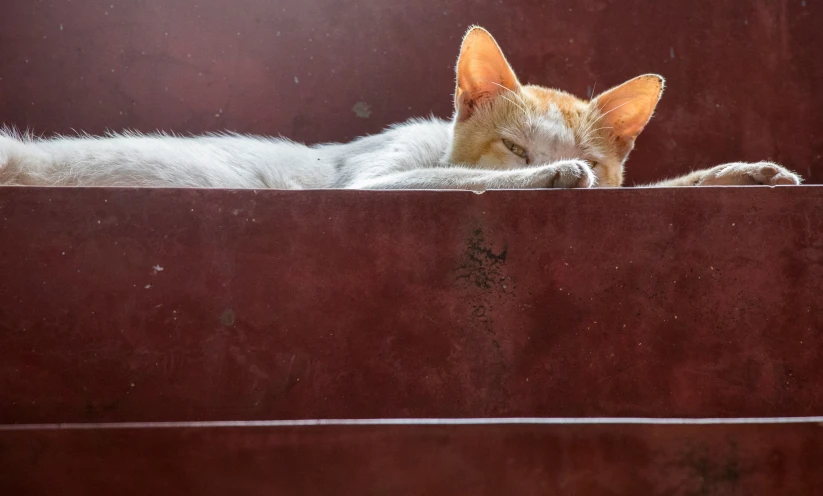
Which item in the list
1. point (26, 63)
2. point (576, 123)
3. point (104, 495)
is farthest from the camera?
point (26, 63)

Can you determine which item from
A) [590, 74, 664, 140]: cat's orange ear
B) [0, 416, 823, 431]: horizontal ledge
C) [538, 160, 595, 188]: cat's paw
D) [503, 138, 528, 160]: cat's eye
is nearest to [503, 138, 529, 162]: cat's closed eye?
[503, 138, 528, 160]: cat's eye

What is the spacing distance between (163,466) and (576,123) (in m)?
1.31

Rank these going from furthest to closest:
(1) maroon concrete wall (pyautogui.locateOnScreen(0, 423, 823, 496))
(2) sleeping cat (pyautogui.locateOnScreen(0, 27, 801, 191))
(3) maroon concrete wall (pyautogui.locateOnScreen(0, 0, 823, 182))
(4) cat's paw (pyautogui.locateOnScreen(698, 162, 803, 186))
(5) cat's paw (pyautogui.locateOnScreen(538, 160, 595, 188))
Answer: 1. (3) maroon concrete wall (pyautogui.locateOnScreen(0, 0, 823, 182))
2. (2) sleeping cat (pyautogui.locateOnScreen(0, 27, 801, 191))
3. (4) cat's paw (pyautogui.locateOnScreen(698, 162, 803, 186))
4. (5) cat's paw (pyautogui.locateOnScreen(538, 160, 595, 188))
5. (1) maroon concrete wall (pyautogui.locateOnScreen(0, 423, 823, 496))

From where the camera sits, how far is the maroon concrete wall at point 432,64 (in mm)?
2199

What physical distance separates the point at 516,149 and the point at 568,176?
1.52 ft

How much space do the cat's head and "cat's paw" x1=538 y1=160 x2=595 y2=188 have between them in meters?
0.37

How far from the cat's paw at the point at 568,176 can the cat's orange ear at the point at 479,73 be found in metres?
0.54

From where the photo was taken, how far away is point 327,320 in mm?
1152

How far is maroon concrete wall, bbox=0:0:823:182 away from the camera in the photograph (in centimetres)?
220

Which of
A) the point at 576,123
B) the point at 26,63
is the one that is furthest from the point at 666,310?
the point at 26,63

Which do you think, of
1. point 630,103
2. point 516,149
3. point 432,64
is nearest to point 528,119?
point 516,149

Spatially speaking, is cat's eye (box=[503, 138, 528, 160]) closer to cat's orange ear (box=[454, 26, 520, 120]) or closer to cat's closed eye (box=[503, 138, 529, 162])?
cat's closed eye (box=[503, 138, 529, 162])

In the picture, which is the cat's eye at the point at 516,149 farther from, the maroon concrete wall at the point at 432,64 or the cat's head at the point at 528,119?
the maroon concrete wall at the point at 432,64

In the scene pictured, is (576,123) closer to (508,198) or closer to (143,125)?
(508,198)
